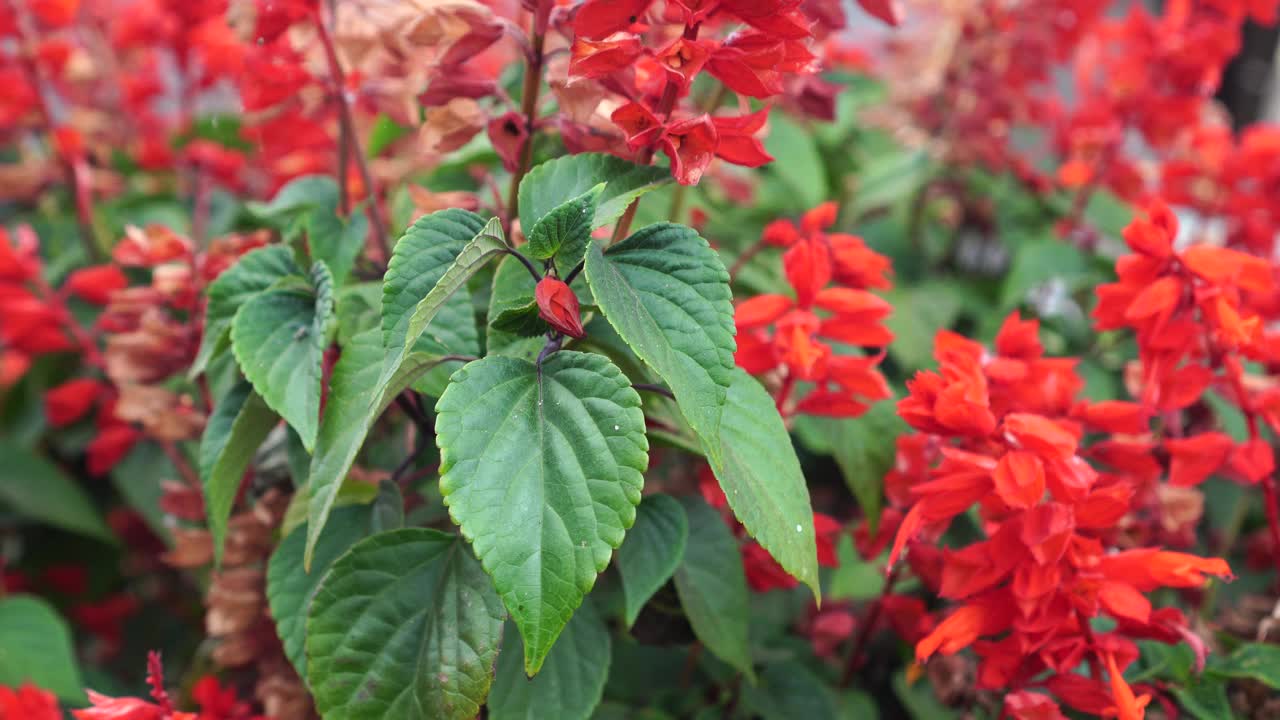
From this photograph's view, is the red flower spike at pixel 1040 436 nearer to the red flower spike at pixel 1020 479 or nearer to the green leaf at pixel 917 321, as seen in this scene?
the red flower spike at pixel 1020 479

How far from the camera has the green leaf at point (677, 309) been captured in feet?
1.52

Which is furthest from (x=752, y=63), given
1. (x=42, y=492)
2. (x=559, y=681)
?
(x=42, y=492)

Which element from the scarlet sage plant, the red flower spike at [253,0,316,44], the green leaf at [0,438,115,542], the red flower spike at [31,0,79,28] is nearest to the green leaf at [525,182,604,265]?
the scarlet sage plant

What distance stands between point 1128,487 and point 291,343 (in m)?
0.49

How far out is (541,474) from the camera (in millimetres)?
474

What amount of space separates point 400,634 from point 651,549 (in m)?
0.15

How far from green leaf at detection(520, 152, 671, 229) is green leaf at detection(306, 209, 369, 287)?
17 centimetres

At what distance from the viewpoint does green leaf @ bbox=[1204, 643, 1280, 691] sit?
0.65m

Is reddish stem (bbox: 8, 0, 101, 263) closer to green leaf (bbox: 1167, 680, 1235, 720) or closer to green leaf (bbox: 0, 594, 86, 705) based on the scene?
green leaf (bbox: 0, 594, 86, 705)

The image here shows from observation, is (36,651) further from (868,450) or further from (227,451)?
(868,450)

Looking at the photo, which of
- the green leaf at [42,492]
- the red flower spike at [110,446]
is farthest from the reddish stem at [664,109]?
the green leaf at [42,492]

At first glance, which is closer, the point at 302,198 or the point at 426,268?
the point at 426,268

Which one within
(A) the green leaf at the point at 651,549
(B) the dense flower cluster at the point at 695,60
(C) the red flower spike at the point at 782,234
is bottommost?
(A) the green leaf at the point at 651,549

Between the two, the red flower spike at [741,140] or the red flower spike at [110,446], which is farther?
the red flower spike at [110,446]
